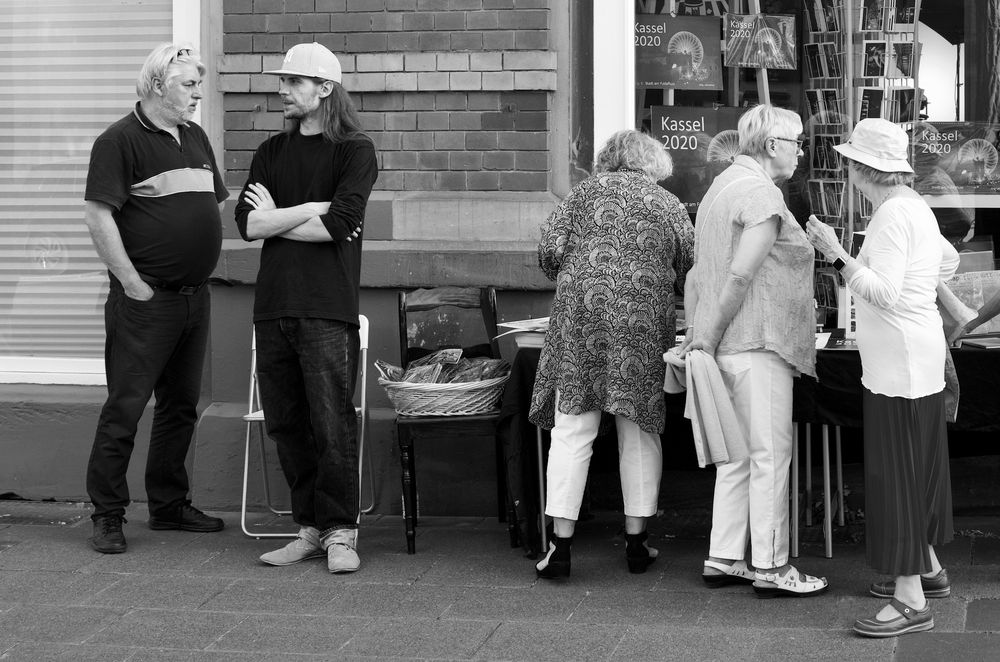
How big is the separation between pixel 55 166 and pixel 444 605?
3.66 metres

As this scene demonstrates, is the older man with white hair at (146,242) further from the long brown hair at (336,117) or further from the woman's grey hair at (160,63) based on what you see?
the long brown hair at (336,117)

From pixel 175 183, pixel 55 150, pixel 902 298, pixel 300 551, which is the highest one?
pixel 55 150

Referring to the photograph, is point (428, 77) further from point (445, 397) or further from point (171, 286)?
point (445, 397)

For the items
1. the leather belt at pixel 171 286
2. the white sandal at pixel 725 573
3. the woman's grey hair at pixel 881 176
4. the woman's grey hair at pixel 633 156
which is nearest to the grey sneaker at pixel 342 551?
the leather belt at pixel 171 286

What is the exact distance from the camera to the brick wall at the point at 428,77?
6332mm

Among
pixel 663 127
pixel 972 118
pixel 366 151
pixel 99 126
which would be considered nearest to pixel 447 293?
pixel 366 151

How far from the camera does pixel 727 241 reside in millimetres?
4809

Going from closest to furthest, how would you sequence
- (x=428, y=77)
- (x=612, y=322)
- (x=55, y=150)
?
(x=612, y=322)
(x=428, y=77)
(x=55, y=150)

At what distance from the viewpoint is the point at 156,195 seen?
19.0 ft

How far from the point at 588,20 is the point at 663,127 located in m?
0.66

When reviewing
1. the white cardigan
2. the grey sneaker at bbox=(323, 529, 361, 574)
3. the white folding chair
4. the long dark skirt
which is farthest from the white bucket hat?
the grey sneaker at bbox=(323, 529, 361, 574)

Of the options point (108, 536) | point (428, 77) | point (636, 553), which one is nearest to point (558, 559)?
point (636, 553)

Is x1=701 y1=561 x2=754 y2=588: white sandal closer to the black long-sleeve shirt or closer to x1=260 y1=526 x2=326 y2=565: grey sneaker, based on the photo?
x1=260 y1=526 x2=326 y2=565: grey sneaker

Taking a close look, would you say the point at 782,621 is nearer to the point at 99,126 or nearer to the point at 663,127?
the point at 663,127
